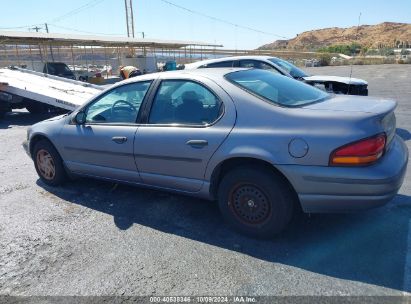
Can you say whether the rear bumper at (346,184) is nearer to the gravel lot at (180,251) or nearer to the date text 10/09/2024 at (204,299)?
the gravel lot at (180,251)

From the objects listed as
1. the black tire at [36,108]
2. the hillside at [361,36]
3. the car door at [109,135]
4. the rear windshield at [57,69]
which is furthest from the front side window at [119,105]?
the hillside at [361,36]

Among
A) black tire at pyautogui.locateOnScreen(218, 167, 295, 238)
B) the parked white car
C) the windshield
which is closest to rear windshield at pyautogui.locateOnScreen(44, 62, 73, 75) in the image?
the parked white car

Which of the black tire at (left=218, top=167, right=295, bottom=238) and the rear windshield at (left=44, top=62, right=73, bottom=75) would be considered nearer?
the black tire at (left=218, top=167, right=295, bottom=238)

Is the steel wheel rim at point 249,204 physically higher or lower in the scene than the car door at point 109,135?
lower

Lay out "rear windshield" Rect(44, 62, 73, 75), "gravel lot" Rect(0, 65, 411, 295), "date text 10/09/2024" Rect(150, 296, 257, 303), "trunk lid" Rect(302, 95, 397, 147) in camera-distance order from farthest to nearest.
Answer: "rear windshield" Rect(44, 62, 73, 75) → "trunk lid" Rect(302, 95, 397, 147) → "gravel lot" Rect(0, 65, 411, 295) → "date text 10/09/2024" Rect(150, 296, 257, 303)

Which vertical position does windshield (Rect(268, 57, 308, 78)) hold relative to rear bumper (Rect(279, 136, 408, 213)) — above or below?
above

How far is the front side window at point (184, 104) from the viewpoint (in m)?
3.50

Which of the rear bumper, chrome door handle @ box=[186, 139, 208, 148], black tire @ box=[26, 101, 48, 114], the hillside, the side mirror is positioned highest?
the hillside

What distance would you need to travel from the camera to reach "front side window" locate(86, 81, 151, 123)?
4031 millimetres

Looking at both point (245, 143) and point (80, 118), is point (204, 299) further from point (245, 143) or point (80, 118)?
point (80, 118)

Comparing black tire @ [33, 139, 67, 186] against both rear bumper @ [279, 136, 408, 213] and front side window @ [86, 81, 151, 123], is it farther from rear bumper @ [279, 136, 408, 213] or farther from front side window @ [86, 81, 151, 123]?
rear bumper @ [279, 136, 408, 213]

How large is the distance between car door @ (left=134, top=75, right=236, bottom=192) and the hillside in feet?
372

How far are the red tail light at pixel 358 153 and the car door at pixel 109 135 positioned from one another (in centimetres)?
210

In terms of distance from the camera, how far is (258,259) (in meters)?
3.08
